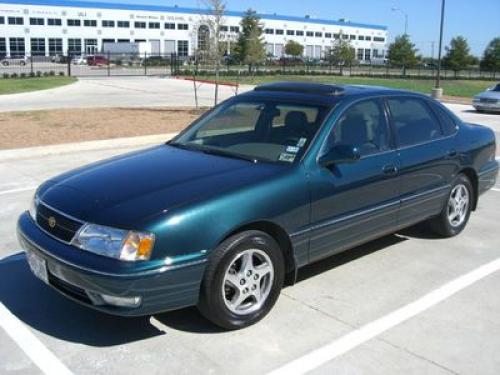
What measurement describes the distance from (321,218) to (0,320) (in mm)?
2376

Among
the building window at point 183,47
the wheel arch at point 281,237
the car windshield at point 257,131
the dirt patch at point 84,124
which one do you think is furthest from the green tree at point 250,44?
the building window at point 183,47

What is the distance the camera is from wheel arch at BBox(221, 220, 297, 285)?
13.1 feet

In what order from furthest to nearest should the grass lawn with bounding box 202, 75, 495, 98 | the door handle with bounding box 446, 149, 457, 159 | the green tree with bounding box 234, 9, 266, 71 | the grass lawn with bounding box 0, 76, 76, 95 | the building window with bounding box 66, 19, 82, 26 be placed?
the building window with bounding box 66, 19, 82, 26 < the green tree with bounding box 234, 9, 266, 71 < the grass lawn with bounding box 202, 75, 495, 98 < the grass lawn with bounding box 0, 76, 76, 95 < the door handle with bounding box 446, 149, 457, 159

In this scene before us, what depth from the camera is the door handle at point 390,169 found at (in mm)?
4969

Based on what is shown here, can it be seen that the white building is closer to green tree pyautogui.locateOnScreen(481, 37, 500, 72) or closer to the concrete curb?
green tree pyautogui.locateOnScreen(481, 37, 500, 72)

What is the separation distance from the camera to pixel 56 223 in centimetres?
388

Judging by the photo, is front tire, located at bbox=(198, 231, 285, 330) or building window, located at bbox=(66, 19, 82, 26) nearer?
front tire, located at bbox=(198, 231, 285, 330)

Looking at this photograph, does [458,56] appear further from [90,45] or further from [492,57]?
[90,45]

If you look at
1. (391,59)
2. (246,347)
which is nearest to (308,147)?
(246,347)

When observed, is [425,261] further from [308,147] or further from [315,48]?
[315,48]

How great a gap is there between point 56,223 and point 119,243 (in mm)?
604

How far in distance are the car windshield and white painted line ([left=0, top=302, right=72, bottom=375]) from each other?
1.88 m

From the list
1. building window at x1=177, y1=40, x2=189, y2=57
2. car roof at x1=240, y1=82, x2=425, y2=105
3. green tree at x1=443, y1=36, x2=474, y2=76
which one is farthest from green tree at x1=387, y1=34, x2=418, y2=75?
car roof at x1=240, y1=82, x2=425, y2=105

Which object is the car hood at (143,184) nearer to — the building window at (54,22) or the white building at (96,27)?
the white building at (96,27)
